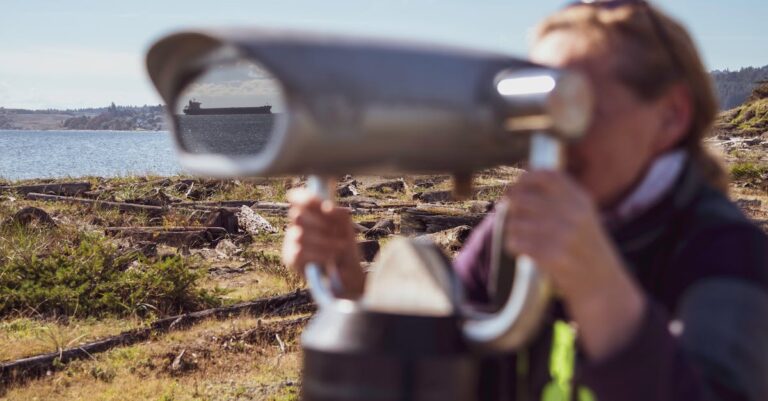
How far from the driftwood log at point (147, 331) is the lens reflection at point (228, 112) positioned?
5.34 m

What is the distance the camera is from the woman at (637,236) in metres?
1.07

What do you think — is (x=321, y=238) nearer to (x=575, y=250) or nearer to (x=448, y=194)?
(x=575, y=250)

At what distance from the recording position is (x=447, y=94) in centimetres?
106

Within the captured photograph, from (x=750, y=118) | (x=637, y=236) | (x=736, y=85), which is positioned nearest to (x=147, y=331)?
(x=637, y=236)

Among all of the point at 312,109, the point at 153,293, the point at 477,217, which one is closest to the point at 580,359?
the point at 312,109

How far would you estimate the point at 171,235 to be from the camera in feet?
37.5

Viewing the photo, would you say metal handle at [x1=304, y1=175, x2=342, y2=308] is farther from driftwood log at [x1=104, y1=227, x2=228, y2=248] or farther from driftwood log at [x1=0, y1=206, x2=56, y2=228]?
driftwood log at [x1=104, y1=227, x2=228, y2=248]

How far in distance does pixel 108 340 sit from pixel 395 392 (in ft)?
20.4

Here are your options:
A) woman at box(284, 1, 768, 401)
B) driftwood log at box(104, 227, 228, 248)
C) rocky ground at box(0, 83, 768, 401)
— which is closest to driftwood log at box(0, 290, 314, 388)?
rocky ground at box(0, 83, 768, 401)

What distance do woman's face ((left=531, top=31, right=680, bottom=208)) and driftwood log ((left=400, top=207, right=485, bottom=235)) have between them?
9218mm

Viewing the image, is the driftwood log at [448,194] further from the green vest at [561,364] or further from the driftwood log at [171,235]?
the green vest at [561,364]

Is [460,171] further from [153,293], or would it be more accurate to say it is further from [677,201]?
[153,293]

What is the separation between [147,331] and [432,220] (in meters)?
4.61

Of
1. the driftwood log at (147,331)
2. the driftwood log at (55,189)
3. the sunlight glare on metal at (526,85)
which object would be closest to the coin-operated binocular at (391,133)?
the sunlight glare on metal at (526,85)
